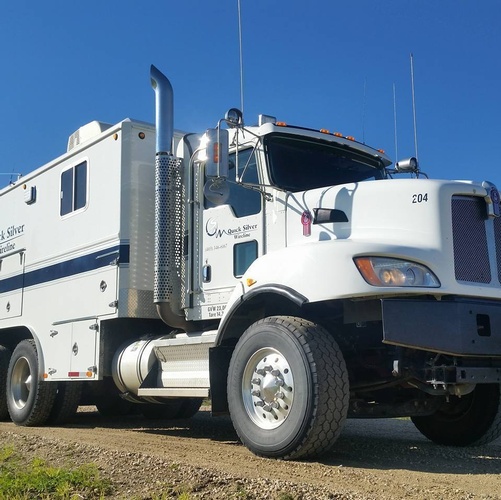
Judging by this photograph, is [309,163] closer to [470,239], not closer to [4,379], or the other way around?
[470,239]

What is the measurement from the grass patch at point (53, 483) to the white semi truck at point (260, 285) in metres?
1.52

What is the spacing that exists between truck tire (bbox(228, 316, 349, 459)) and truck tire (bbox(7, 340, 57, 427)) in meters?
4.10

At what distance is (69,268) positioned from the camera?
30.8ft

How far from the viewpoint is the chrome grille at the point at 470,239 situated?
5.90 metres

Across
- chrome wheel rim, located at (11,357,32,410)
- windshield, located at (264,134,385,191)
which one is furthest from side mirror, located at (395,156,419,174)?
chrome wheel rim, located at (11,357,32,410)

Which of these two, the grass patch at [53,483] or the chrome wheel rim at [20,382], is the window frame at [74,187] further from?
the grass patch at [53,483]

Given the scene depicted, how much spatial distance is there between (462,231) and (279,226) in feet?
5.58

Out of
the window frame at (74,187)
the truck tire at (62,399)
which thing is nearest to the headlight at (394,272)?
the window frame at (74,187)

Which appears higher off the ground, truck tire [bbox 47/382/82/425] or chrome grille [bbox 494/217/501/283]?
chrome grille [bbox 494/217/501/283]

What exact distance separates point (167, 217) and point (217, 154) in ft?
5.34

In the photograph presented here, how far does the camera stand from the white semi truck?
5645 millimetres

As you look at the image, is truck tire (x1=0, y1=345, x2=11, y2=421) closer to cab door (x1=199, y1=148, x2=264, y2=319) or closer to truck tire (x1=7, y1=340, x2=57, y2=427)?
truck tire (x1=7, y1=340, x2=57, y2=427)

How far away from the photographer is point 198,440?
7891 mm

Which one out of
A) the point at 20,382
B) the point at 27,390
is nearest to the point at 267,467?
the point at 27,390
